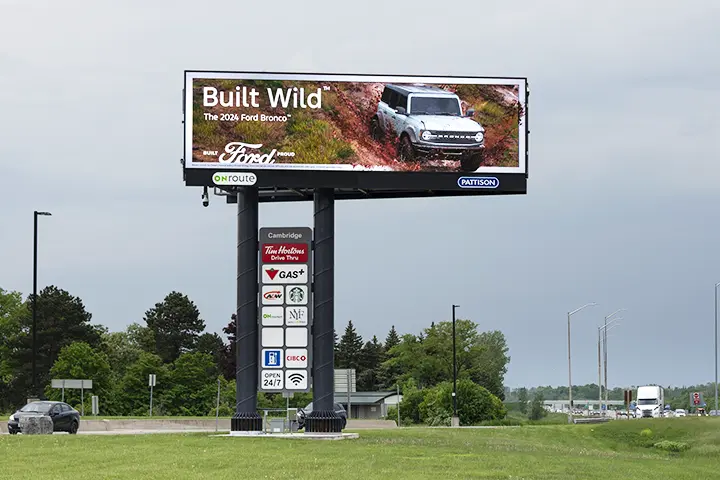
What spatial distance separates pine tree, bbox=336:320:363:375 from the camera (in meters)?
162

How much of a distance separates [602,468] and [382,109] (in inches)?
659

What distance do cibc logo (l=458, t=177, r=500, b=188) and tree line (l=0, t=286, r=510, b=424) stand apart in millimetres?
51616

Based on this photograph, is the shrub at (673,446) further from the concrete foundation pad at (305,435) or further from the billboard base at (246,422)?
the billboard base at (246,422)

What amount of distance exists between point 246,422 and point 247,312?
3.78 m

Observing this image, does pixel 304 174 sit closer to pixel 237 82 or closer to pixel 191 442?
pixel 237 82

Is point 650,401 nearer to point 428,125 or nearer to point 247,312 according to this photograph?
point 428,125

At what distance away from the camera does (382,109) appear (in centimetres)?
4181

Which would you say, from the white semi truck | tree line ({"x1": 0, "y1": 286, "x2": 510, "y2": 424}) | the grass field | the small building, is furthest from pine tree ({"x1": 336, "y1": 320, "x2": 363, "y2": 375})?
the grass field

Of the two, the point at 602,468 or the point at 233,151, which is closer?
the point at 602,468

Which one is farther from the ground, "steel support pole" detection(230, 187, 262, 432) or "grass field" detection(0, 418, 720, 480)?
"steel support pole" detection(230, 187, 262, 432)

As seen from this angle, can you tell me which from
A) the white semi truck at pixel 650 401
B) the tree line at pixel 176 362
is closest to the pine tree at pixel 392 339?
the tree line at pixel 176 362

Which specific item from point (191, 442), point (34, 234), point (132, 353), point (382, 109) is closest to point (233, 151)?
point (382, 109)

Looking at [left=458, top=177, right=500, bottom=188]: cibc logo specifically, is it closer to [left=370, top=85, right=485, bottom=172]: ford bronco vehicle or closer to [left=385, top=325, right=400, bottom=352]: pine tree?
[left=370, top=85, right=485, bottom=172]: ford bronco vehicle

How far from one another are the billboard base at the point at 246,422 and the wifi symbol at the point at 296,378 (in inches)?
67.4
